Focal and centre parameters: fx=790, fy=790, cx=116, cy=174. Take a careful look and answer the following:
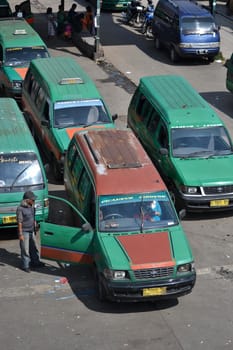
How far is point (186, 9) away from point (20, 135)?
14759mm

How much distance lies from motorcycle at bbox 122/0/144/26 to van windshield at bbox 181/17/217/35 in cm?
559

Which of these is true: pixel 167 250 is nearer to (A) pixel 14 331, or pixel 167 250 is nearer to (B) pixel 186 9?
(A) pixel 14 331

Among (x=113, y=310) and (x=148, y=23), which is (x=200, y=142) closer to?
(x=113, y=310)

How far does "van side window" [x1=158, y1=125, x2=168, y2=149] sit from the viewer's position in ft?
55.9

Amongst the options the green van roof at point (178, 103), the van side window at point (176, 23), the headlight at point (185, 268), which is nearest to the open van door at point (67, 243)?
the headlight at point (185, 268)

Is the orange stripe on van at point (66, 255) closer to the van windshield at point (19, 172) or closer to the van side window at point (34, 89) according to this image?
the van windshield at point (19, 172)

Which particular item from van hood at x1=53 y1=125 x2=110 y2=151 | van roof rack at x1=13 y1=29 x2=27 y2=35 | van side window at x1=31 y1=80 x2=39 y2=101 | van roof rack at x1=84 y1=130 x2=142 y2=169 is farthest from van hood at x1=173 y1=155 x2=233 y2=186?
van roof rack at x1=13 y1=29 x2=27 y2=35

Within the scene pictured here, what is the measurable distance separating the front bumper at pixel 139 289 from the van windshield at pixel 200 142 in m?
4.78

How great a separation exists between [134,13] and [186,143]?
18348mm

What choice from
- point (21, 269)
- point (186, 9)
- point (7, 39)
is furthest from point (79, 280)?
point (186, 9)

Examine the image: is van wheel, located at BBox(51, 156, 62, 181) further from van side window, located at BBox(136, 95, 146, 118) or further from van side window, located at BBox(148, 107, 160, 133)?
van side window, located at BBox(136, 95, 146, 118)

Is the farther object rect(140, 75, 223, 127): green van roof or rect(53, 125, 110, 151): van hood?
rect(53, 125, 110, 151): van hood

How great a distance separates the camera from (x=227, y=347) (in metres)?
11.7

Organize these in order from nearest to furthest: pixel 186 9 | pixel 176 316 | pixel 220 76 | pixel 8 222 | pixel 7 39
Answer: pixel 176 316, pixel 8 222, pixel 7 39, pixel 220 76, pixel 186 9
